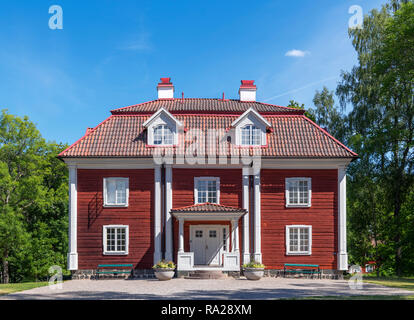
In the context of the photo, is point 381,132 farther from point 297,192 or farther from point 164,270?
point 164,270

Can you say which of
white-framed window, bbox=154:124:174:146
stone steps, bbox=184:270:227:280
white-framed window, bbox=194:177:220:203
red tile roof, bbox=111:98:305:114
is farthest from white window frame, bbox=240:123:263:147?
stone steps, bbox=184:270:227:280

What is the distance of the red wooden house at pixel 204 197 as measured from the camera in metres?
21.7

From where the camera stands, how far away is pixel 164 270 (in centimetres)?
1981

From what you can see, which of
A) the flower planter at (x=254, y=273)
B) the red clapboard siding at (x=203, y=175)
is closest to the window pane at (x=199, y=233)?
the red clapboard siding at (x=203, y=175)

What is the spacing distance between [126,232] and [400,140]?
21.1m

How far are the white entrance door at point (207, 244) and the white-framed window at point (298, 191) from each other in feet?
14.4

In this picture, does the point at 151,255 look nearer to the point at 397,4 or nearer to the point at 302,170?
the point at 302,170

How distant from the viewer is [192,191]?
22188mm

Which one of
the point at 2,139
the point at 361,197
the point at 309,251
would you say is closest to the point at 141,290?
the point at 309,251

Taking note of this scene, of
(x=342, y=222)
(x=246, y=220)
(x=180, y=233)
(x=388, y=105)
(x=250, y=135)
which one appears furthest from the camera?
(x=388, y=105)

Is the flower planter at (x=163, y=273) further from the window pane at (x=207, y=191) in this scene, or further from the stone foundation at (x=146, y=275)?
the window pane at (x=207, y=191)

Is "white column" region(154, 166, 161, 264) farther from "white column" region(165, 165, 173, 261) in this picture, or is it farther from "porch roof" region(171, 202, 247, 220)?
"porch roof" region(171, 202, 247, 220)

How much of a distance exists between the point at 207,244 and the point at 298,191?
608 centimetres

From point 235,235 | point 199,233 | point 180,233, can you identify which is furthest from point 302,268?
point 180,233
